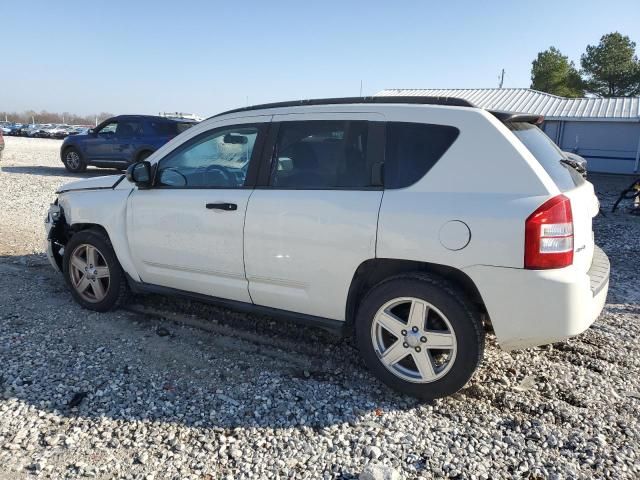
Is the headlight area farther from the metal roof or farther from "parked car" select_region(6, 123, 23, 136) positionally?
"parked car" select_region(6, 123, 23, 136)

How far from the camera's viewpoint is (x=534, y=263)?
2.85 meters

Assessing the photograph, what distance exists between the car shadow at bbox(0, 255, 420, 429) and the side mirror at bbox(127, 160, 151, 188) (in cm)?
124

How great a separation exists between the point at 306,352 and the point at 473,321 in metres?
1.43

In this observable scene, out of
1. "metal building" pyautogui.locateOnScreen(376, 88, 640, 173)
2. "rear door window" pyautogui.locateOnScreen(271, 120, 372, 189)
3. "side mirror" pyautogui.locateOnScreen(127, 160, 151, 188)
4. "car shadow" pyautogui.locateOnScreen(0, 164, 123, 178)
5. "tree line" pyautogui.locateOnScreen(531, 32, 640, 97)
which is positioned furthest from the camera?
"tree line" pyautogui.locateOnScreen(531, 32, 640, 97)

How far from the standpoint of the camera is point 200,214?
3.90 m

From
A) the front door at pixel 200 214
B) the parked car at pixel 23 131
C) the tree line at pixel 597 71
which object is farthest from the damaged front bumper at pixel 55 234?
the parked car at pixel 23 131

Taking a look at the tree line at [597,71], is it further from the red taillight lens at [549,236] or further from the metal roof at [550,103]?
the red taillight lens at [549,236]

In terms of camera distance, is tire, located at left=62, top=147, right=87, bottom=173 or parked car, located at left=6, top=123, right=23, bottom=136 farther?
parked car, located at left=6, top=123, right=23, bottom=136

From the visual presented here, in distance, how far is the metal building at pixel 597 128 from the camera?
24.6 m

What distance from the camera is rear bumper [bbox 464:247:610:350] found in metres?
2.88

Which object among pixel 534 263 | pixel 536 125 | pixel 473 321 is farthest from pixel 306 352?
pixel 536 125

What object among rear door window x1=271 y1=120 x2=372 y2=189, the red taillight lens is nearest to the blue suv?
rear door window x1=271 y1=120 x2=372 y2=189

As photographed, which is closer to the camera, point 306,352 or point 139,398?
point 139,398

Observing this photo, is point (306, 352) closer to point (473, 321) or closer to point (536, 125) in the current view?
point (473, 321)
